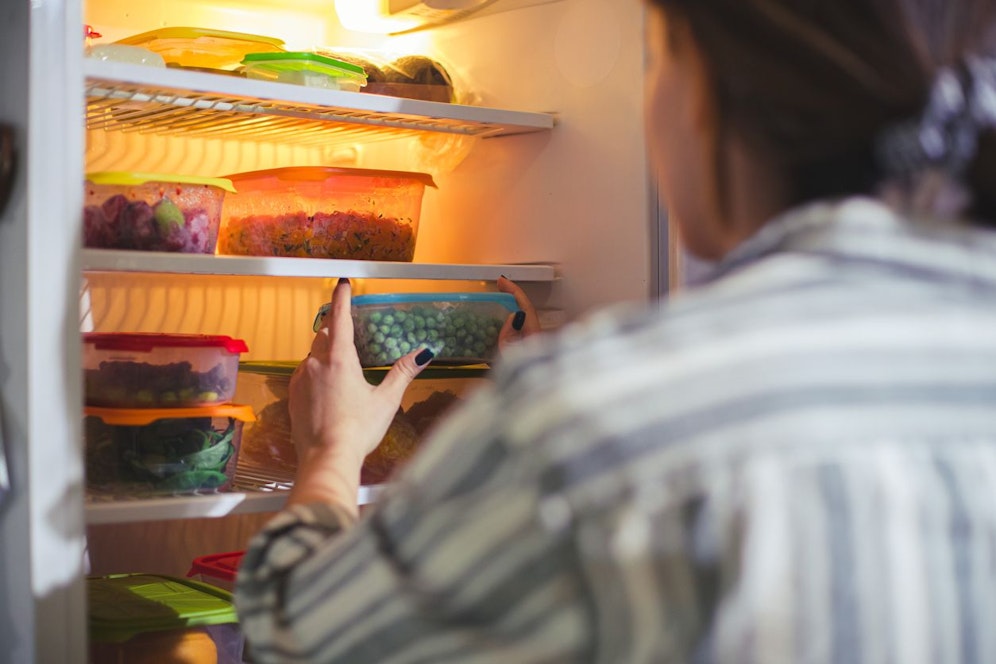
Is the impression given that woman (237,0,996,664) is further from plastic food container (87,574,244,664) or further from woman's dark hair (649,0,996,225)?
plastic food container (87,574,244,664)

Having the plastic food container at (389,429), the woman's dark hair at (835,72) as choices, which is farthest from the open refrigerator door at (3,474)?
the woman's dark hair at (835,72)

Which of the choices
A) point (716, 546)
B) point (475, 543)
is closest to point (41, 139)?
point (475, 543)

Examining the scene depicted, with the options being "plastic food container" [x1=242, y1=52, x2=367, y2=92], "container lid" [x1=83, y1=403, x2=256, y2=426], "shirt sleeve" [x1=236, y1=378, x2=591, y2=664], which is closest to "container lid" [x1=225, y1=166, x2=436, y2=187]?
"plastic food container" [x1=242, y1=52, x2=367, y2=92]

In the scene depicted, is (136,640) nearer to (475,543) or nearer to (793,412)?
(475,543)

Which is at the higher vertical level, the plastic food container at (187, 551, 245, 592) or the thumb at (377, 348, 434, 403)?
the thumb at (377, 348, 434, 403)

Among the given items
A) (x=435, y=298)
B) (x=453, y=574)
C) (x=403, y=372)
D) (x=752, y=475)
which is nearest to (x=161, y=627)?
(x=403, y=372)

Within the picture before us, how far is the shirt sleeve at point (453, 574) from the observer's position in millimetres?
598

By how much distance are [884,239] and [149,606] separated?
3.22 feet

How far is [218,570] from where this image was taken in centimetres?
149

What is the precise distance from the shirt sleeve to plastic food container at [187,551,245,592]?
0.76 m

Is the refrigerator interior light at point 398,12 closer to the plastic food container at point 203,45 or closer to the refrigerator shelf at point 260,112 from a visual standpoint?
the refrigerator shelf at point 260,112

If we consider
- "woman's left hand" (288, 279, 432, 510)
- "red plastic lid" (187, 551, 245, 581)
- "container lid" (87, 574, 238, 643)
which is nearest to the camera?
"woman's left hand" (288, 279, 432, 510)

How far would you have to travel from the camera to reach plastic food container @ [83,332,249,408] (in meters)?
1.21

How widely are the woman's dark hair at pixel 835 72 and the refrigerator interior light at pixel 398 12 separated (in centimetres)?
100
